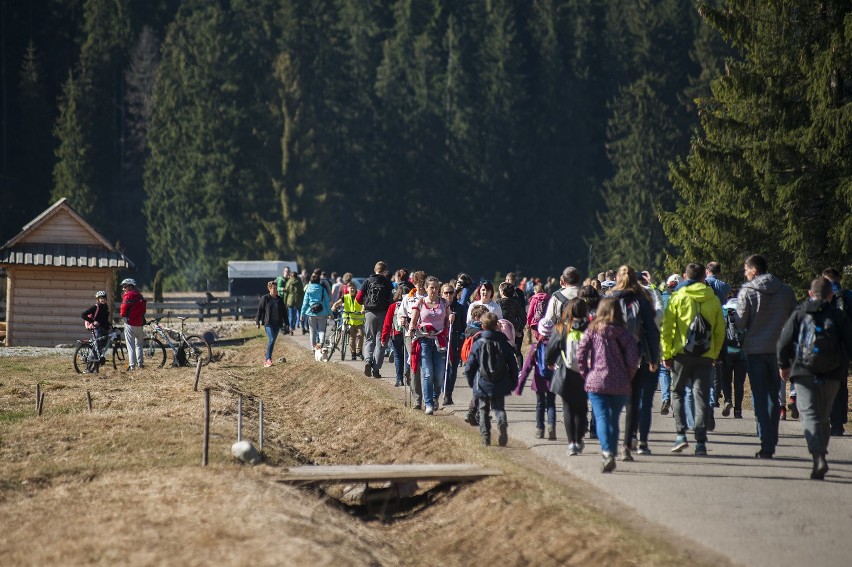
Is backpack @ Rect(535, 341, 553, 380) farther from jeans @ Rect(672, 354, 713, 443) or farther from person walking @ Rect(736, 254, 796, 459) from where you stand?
person walking @ Rect(736, 254, 796, 459)

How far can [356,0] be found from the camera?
102 metres

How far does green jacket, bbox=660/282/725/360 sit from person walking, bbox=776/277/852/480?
1064 mm

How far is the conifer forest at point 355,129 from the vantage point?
271 ft

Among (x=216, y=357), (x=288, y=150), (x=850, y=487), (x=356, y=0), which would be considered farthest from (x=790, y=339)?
(x=356, y=0)

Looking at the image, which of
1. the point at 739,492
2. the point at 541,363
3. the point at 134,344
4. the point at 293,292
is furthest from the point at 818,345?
the point at 293,292

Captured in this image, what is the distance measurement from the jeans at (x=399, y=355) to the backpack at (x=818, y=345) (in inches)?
323

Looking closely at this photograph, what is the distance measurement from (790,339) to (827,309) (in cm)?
44

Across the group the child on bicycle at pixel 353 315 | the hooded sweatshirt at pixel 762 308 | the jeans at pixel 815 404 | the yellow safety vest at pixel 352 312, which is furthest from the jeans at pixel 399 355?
the jeans at pixel 815 404

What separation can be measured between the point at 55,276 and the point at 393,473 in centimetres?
2525

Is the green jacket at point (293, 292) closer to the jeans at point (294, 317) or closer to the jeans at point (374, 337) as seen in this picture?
the jeans at point (294, 317)

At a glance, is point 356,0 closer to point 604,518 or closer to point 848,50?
point 848,50

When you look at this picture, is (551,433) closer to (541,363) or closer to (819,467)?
(541,363)

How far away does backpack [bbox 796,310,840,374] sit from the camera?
38.4ft

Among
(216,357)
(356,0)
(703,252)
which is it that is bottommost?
(216,357)
